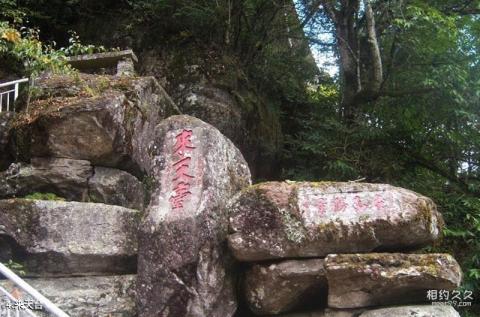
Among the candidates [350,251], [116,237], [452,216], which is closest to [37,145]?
[116,237]

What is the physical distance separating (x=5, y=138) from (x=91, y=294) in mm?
2863

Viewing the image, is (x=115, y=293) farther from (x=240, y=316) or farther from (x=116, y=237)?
(x=240, y=316)

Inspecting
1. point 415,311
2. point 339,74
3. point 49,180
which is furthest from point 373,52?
point 49,180

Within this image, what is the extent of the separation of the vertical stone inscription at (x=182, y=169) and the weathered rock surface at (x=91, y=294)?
116 cm

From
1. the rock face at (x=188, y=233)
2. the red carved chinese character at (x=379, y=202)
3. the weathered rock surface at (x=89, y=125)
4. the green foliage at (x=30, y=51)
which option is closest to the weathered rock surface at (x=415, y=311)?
the red carved chinese character at (x=379, y=202)

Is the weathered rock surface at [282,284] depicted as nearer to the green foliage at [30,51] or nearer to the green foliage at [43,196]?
the green foliage at [43,196]

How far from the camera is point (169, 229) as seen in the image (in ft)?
17.0

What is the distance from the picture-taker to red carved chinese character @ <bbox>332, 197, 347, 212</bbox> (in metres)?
5.06

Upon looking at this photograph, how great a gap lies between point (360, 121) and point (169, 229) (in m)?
5.38

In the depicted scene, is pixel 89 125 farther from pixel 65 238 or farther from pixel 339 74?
pixel 339 74

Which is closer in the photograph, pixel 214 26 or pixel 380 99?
pixel 380 99

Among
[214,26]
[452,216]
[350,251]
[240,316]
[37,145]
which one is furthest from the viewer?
[214,26]

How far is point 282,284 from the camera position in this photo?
506 cm

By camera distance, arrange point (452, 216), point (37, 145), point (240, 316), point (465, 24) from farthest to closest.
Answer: point (465, 24), point (452, 216), point (37, 145), point (240, 316)
